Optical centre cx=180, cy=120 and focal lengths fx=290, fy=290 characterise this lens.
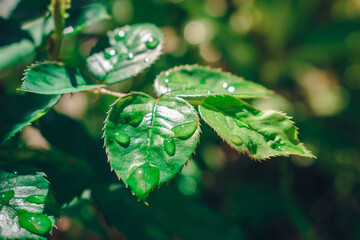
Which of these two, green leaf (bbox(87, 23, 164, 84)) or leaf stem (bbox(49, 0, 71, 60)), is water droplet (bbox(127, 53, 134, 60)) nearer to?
green leaf (bbox(87, 23, 164, 84))

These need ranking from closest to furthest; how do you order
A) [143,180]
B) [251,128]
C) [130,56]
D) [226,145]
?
1. [143,180]
2. [251,128]
3. [130,56]
4. [226,145]

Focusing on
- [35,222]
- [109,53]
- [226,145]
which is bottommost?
[226,145]

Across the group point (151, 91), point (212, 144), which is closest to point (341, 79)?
point (212, 144)

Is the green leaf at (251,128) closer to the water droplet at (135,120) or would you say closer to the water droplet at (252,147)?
the water droplet at (252,147)

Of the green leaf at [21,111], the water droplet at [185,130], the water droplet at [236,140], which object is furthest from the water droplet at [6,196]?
the water droplet at [236,140]

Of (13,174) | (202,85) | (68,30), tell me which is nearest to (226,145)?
(202,85)

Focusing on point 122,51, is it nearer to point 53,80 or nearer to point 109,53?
point 109,53

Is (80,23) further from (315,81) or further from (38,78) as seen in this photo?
(315,81)
